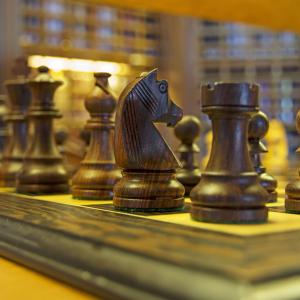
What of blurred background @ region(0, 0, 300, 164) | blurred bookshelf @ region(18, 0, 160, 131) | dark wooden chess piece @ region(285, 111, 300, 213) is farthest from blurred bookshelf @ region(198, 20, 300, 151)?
dark wooden chess piece @ region(285, 111, 300, 213)

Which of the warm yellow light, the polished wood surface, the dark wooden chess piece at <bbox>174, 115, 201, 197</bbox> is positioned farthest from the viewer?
the warm yellow light

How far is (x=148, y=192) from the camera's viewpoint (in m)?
0.95

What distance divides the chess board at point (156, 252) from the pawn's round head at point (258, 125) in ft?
0.74

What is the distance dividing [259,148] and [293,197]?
8.9 inches

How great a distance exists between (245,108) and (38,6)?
5658 millimetres

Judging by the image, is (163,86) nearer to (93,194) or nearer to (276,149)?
(93,194)

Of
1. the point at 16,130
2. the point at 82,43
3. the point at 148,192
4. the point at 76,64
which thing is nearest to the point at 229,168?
the point at 148,192

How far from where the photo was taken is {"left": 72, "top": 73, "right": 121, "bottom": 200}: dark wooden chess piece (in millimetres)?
1191

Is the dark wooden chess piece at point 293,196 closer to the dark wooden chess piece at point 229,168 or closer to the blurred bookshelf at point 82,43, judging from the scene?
the dark wooden chess piece at point 229,168

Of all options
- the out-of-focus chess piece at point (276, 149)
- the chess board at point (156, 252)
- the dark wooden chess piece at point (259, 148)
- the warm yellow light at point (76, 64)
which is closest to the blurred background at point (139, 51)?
the warm yellow light at point (76, 64)

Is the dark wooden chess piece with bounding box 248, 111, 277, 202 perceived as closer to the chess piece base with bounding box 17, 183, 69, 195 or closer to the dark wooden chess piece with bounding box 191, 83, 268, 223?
the dark wooden chess piece with bounding box 191, 83, 268, 223

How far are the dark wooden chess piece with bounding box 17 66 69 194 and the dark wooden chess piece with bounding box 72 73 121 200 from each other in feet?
0.42

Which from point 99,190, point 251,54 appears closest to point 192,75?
point 251,54

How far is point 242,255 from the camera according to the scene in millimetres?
567
